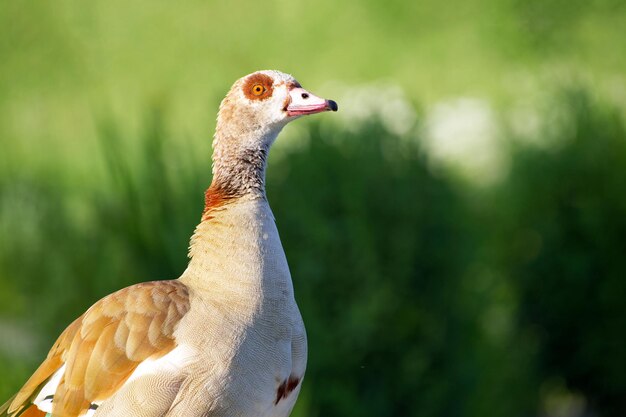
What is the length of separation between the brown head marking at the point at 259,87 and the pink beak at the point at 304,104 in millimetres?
66

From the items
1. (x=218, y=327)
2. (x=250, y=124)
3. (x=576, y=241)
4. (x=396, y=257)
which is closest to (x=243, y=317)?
(x=218, y=327)

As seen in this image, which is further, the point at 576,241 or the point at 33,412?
the point at 576,241

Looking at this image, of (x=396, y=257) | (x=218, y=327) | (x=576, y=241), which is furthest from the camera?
(x=576, y=241)

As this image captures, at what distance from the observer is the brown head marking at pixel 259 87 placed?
290 cm

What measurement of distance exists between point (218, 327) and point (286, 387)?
0.24 m

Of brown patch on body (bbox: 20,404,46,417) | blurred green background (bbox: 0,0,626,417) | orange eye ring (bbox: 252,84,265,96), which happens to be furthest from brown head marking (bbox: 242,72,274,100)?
blurred green background (bbox: 0,0,626,417)

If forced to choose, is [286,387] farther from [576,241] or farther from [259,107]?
[576,241]

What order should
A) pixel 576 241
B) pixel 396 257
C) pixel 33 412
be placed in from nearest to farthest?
pixel 33 412 → pixel 396 257 → pixel 576 241

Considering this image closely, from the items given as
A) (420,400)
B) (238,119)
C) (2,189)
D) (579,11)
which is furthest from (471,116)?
(238,119)

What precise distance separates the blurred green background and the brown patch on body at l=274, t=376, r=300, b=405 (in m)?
1.00

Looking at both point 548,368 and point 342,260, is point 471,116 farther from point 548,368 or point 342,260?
point 342,260

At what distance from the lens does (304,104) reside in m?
2.85

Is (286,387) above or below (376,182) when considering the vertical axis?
below

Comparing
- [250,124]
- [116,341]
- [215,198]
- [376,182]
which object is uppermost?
[250,124]
